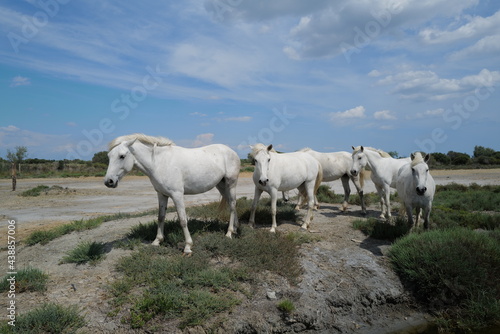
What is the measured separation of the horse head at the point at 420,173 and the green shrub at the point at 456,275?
1.11 m

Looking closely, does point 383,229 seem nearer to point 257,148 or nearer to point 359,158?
point 359,158

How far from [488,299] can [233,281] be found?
4.72 m

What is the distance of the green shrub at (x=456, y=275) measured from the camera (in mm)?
5621

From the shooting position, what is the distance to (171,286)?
528 centimetres

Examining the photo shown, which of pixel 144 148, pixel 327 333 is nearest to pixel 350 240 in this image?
pixel 327 333

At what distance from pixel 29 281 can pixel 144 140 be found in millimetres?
3327

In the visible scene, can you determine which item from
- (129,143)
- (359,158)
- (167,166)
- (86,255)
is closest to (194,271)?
(167,166)

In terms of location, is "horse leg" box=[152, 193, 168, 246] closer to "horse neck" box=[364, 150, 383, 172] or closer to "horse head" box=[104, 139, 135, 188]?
"horse head" box=[104, 139, 135, 188]

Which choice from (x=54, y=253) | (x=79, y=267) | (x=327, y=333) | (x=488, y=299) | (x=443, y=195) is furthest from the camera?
(x=443, y=195)

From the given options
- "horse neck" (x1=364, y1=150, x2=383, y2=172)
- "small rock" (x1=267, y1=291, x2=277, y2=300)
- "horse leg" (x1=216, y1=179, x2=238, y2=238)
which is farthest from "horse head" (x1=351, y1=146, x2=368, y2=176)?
"small rock" (x1=267, y1=291, x2=277, y2=300)

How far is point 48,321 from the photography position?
4.40 metres

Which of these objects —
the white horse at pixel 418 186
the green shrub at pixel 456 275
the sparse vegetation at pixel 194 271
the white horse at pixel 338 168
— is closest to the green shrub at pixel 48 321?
the sparse vegetation at pixel 194 271

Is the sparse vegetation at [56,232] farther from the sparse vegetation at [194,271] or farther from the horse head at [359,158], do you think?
the horse head at [359,158]

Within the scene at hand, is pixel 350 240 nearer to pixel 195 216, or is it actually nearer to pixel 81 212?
pixel 195 216
